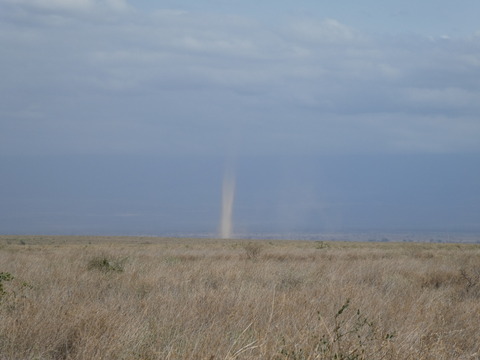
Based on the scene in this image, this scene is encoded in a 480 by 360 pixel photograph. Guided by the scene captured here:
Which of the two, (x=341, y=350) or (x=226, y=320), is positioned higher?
(x=341, y=350)

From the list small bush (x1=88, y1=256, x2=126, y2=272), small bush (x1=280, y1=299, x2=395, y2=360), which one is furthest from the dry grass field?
small bush (x1=88, y1=256, x2=126, y2=272)

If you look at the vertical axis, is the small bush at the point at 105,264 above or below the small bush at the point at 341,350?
below

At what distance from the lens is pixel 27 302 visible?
6.98m

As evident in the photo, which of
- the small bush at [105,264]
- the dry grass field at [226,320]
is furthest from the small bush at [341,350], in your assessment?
the small bush at [105,264]

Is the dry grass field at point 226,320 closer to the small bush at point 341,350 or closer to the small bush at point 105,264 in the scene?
the small bush at point 341,350

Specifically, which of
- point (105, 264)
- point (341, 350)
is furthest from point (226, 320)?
point (105, 264)

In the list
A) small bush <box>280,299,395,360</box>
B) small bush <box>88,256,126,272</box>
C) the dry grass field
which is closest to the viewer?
small bush <box>280,299,395,360</box>

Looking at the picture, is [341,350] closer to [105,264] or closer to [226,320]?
[226,320]

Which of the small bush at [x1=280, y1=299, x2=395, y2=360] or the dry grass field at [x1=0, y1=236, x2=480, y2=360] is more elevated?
the small bush at [x1=280, y1=299, x2=395, y2=360]

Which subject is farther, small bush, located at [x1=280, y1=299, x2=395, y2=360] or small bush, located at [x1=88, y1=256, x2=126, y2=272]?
small bush, located at [x1=88, y1=256, x2=126, y2=272]

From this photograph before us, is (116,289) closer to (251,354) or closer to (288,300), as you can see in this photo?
→ (288,300)

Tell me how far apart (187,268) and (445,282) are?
20.0 ft

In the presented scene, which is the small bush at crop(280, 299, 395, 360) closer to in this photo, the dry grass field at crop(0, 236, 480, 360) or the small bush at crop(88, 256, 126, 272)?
the dry grass field at crop(0, 236, 480, 360)

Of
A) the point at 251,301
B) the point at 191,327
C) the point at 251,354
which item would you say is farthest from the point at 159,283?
the point at 251,354
